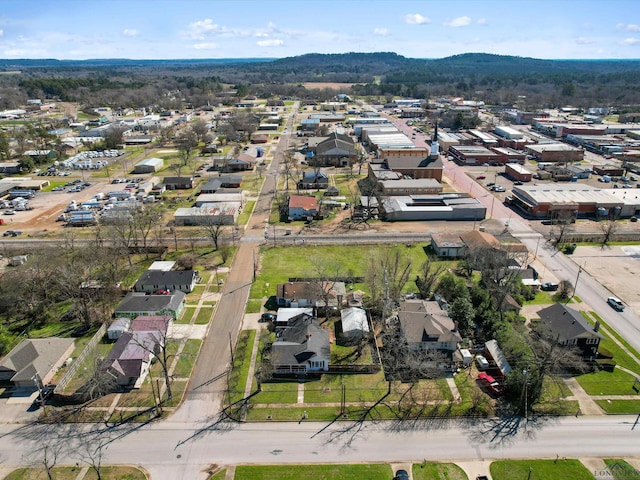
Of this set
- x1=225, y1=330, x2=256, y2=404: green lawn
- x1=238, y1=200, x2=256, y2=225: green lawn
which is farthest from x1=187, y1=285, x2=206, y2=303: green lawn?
x1=238, y1=200, x2=256, y2=225: green lawn

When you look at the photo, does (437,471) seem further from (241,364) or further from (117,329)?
(117,329)

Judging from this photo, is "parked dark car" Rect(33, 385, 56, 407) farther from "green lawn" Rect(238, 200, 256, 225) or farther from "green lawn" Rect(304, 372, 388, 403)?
"green lawn" Rect(238, 200, 256, 225)

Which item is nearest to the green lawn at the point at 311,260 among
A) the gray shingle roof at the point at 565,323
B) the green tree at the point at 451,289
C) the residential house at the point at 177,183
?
the green tree at the point at 451,289

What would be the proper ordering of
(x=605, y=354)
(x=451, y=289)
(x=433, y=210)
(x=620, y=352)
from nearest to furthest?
(x=605, y=354) < (x=620, y=352) < (x=451, y=289) < (x=433, y=210)

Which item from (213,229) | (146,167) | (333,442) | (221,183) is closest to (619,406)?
(333,442)

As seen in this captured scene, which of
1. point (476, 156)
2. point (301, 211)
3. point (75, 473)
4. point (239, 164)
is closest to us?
point (75, 473)

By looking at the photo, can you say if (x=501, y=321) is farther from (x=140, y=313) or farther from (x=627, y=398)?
(x=140, y=313)

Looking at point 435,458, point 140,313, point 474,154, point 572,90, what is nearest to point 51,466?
point 140,313

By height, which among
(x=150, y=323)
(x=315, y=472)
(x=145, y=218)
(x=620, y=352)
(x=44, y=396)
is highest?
(x=145, y=218)
